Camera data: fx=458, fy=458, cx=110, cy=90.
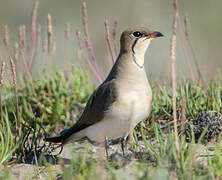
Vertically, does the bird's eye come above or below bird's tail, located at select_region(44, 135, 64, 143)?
above

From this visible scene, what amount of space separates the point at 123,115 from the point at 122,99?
13cm

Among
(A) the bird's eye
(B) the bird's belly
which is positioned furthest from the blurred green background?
(B) the bird's belly

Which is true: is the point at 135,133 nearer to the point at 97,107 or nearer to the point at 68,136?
the point at 97,107

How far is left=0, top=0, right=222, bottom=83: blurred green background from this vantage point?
40.6 ft

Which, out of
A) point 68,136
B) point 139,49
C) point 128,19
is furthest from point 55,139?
point 128,19

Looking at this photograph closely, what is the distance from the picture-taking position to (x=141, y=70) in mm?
4020

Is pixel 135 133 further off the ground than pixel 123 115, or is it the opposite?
pixel 123 115

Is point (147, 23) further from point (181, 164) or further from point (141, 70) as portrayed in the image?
point (181, 164)

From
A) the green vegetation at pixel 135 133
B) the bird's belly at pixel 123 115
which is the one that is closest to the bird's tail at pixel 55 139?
the green vegetation at pixel 135 133

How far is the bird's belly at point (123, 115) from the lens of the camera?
3.76m

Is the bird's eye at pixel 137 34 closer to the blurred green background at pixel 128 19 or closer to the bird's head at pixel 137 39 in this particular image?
the bird's head at pixel 137 39

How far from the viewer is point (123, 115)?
3766 millimetres

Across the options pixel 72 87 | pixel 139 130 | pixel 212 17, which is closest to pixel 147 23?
pixel 212 17

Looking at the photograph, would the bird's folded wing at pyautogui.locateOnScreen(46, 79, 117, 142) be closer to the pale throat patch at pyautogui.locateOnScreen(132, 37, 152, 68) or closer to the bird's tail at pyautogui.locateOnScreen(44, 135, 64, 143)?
the bird's tail at pyautogui.locateOnScreen(44, 135, 64, 143)
